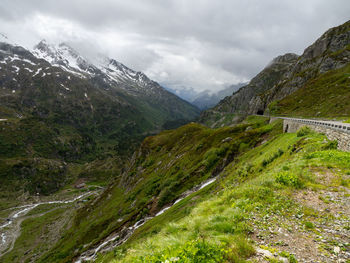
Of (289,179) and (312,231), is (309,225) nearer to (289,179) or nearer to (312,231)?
(312,231)

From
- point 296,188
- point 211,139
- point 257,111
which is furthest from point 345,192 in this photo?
point 257,111

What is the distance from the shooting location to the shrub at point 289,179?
40.4 ft

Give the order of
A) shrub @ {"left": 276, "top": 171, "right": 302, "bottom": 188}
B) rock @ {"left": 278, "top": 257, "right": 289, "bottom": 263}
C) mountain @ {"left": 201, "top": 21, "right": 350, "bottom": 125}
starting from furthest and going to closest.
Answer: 1. mountain @ {"left": 201, "top": 21, "right": 350, "bottom": 125}
2. shrub @ {"left": 276, "top": 171, "right": 302, "bottom": 188}
3. rock @ {"left": 278, "top": 257, "right": 289, "bottom": 263}

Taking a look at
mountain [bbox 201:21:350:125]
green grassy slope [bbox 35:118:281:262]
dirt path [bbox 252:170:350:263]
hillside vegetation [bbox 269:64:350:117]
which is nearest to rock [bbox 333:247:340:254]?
dirt path [bbox 252:170:350:263]

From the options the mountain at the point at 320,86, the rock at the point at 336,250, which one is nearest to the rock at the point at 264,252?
the rock at the point at 336,250

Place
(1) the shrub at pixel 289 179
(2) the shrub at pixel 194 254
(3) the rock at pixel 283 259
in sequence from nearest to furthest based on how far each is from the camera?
(2) the shrub at pixel 194 254 → (3) the rock at pixel 283 259 → (1) the shrub at pixel 289 179

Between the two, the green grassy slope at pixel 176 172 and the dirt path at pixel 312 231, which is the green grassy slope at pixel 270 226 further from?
the green grassy slope at pixel 176 172

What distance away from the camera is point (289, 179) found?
1256cm

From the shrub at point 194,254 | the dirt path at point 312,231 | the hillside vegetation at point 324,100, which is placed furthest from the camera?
the hillside vegetation at point 324,100

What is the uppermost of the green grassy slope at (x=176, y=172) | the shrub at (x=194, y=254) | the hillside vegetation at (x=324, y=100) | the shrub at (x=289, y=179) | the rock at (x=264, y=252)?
the hillside vegetation at (x=324, y=100)

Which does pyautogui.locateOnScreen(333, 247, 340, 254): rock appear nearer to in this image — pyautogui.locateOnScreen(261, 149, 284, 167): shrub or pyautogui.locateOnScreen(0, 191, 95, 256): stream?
pyautogui.locateOnScreen(261, 149, 284, 167): shrub

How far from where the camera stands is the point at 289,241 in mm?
7418

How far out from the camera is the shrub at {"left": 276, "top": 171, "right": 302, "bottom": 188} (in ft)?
40.4

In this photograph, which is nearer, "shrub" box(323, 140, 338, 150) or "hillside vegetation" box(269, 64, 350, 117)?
"shrub" box(323, 140, 338, 150)
